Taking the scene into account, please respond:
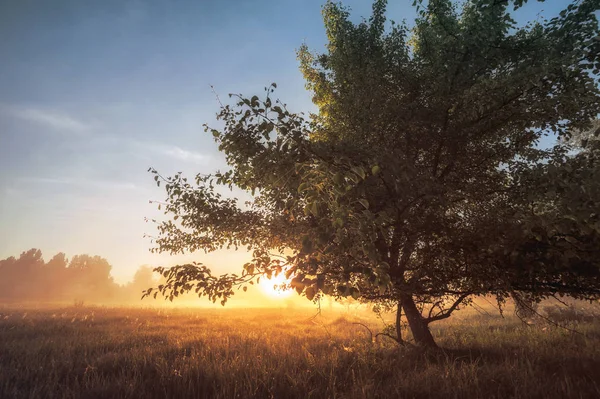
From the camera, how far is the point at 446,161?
7406 mm

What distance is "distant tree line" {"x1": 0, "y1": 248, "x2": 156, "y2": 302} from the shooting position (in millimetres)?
92812

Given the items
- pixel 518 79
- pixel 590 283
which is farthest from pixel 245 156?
pixel 590 283

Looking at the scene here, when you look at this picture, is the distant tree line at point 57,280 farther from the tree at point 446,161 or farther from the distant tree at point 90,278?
the tree at point 446,161

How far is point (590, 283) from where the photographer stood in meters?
6.07

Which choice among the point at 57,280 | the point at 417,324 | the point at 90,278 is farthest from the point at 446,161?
the point at 90,278

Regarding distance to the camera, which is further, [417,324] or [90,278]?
[90,278]

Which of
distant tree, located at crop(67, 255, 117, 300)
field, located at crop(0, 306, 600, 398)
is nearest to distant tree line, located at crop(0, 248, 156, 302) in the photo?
distant tree, located at crop(67, 255, 117, 300)

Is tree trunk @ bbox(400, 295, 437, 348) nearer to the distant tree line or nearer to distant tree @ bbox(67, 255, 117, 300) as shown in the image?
the distant tree line

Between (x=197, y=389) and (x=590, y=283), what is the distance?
784cm

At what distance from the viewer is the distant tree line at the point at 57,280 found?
92.8 m

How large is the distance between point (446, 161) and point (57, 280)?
13755cm

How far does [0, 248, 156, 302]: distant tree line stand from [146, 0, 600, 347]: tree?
10195 cm

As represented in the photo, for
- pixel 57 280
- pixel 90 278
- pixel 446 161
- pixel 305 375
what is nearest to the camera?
pixel 305 375

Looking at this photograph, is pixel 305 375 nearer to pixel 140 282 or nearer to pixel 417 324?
pixel 417 324
